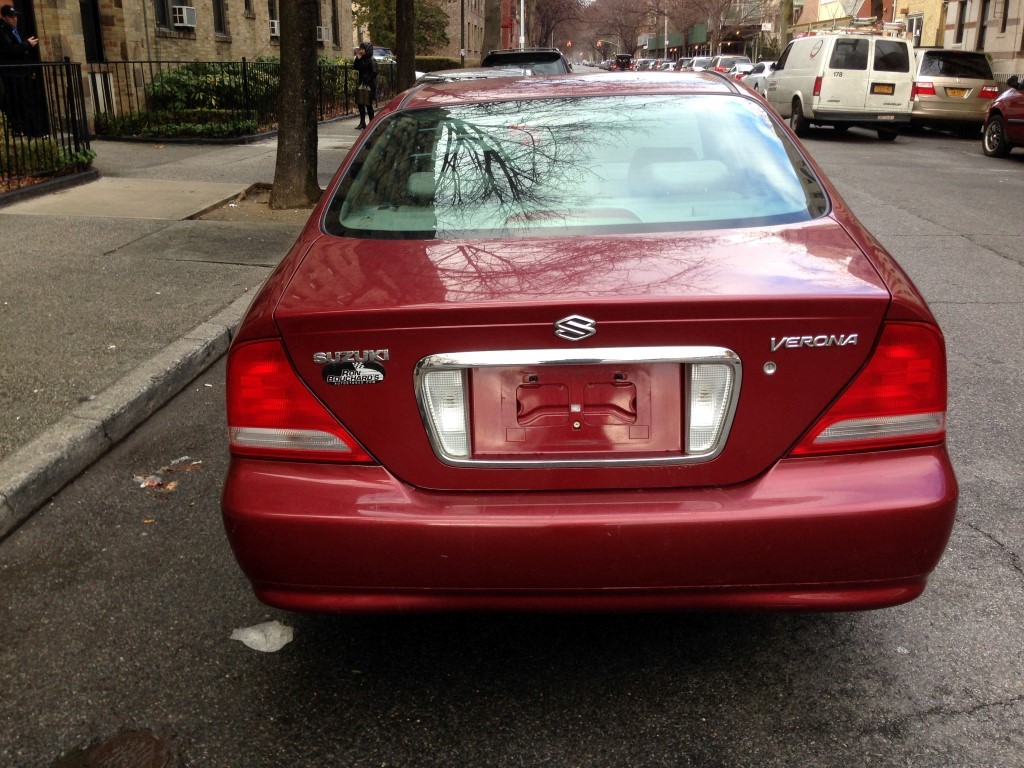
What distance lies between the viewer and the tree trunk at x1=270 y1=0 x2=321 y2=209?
36.3 feet

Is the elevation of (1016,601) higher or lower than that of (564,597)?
lower

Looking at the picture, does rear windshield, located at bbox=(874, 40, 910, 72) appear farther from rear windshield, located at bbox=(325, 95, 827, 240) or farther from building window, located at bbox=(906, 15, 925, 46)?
building window, located at bbox=(906, 15, 925, 46)

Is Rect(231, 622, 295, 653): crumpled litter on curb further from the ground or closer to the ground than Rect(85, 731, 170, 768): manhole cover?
closer to the ground

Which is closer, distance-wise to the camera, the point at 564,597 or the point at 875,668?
the point at 564,597

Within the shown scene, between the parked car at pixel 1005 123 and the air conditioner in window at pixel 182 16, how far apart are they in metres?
15.6

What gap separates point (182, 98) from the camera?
19078 millimetres

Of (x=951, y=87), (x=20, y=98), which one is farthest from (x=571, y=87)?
(x=951, y=87)

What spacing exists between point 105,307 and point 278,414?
459cm

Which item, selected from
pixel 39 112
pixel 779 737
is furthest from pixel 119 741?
pixel 39 112

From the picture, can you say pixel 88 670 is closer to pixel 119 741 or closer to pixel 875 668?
pixel 119 741

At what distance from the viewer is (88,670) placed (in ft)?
10.0

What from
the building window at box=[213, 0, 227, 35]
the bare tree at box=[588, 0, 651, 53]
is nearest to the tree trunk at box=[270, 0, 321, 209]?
the building window at box=[213, 0, 227, 35]

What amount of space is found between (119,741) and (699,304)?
6.04 ft

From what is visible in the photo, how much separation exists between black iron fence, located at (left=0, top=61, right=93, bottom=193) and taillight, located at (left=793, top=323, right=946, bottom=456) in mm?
10528
